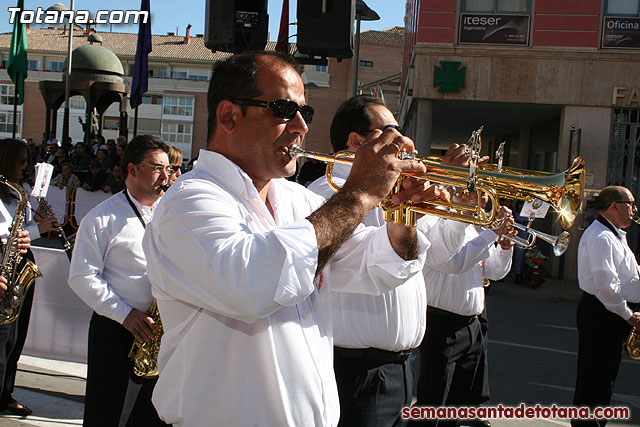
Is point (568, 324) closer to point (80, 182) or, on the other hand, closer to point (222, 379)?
point (222, 379)

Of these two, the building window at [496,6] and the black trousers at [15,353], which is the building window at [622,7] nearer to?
the building window at [496,6]

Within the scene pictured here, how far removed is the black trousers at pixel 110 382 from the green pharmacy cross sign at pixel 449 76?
11892 mm

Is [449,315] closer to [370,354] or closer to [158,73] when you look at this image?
[370,354]

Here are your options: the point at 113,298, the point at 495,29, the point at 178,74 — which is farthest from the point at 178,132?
the point at 113,298

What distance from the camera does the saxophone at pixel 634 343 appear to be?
199 inches

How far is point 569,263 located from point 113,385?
41.0 ft

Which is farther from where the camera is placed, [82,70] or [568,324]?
[82,70]

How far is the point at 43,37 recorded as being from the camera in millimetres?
65375

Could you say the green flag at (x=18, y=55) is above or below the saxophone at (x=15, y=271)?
above

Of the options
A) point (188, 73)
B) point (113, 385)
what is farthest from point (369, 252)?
point (188, 73)

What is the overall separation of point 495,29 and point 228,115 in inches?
536

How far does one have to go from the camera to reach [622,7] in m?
14.5

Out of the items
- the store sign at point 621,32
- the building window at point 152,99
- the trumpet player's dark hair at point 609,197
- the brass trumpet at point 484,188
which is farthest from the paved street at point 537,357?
the building window at point 152,99

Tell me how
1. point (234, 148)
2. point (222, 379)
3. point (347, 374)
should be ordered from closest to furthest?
point (222, 379)
point (234, 148)
point (347, 374)
